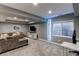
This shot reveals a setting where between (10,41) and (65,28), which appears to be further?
(10,41)

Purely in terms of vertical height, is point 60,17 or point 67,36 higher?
point 60,17

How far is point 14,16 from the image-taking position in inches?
105

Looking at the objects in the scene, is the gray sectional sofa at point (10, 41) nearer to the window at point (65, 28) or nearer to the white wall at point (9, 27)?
the white wall at point (9, 27)

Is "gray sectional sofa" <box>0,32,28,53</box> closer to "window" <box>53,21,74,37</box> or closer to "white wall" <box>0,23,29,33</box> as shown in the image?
"white wall" <box>0,23,29,33</box>

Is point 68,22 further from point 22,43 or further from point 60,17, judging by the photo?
point 22,43

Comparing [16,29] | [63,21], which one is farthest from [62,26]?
[16,29]

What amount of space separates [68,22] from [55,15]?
603 millimetres

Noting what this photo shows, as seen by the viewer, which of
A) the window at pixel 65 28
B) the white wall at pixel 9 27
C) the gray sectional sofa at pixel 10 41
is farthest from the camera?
the gray sectional sofa at pixel 10 41

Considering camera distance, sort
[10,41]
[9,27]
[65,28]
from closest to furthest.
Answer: [9,27] → [65,28] → [10,41]

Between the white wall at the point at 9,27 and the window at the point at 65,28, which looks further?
the window at the point at 65,28

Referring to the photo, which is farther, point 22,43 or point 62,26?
point 22,43

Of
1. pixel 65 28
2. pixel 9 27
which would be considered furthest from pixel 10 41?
pixel 65 28

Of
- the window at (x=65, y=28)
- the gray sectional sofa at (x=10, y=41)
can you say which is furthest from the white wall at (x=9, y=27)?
the window at (x=65, y=28)

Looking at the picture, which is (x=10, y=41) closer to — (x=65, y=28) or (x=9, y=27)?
(x=9, y=27)
